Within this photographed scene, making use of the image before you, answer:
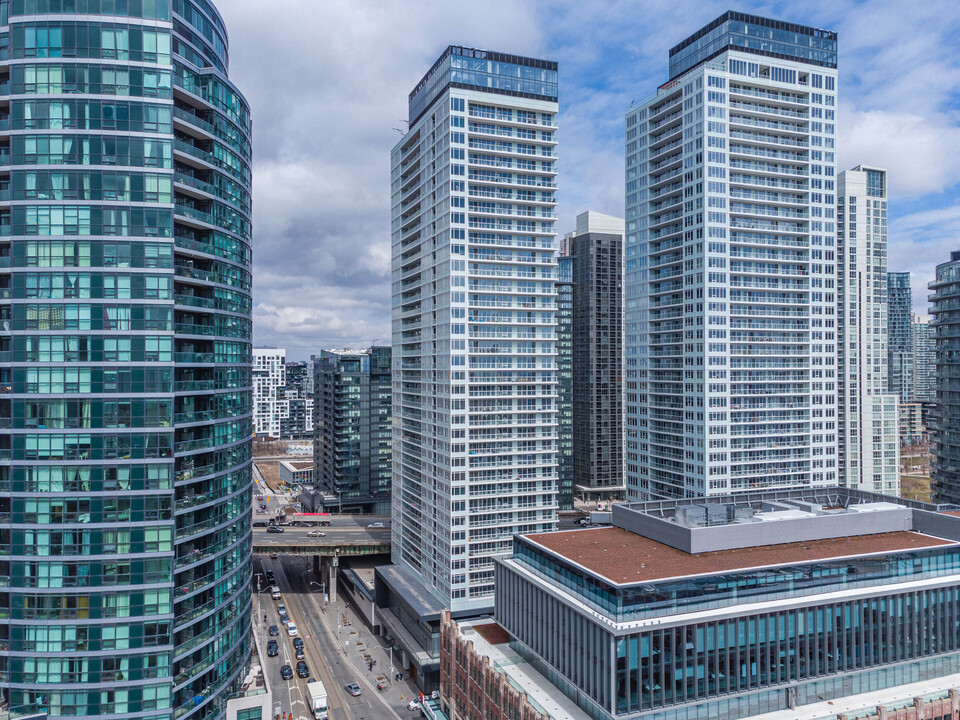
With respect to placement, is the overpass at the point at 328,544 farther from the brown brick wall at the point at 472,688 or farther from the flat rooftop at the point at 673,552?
the flat rooftop at the point at 673,552

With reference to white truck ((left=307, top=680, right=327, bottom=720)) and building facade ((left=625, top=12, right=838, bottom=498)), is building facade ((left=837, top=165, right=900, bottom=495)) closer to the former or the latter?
building facade ((left=625, top=12, right=838, bottom=498))

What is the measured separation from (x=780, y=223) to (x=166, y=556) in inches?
4658

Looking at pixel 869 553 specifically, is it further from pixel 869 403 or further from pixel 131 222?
pixel 869 403

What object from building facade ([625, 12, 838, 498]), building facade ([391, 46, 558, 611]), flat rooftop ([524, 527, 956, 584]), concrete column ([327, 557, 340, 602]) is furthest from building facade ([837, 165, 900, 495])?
concrete column ([327, 557, 340, 602])

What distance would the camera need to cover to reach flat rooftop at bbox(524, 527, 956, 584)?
226 ft

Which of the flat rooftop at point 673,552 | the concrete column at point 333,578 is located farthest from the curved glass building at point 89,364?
the concrete column at point 333,578

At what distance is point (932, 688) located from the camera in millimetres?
71312

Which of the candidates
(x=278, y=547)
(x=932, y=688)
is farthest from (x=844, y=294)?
(x=278, y=547)

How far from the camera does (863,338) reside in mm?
169500

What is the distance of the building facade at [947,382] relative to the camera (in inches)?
4938

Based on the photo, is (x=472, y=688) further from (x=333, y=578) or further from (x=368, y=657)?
(x=333, y=578)

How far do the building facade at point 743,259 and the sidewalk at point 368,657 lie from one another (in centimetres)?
6263

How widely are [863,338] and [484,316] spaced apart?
11496cm

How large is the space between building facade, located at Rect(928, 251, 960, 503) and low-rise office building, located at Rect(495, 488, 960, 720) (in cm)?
5266
